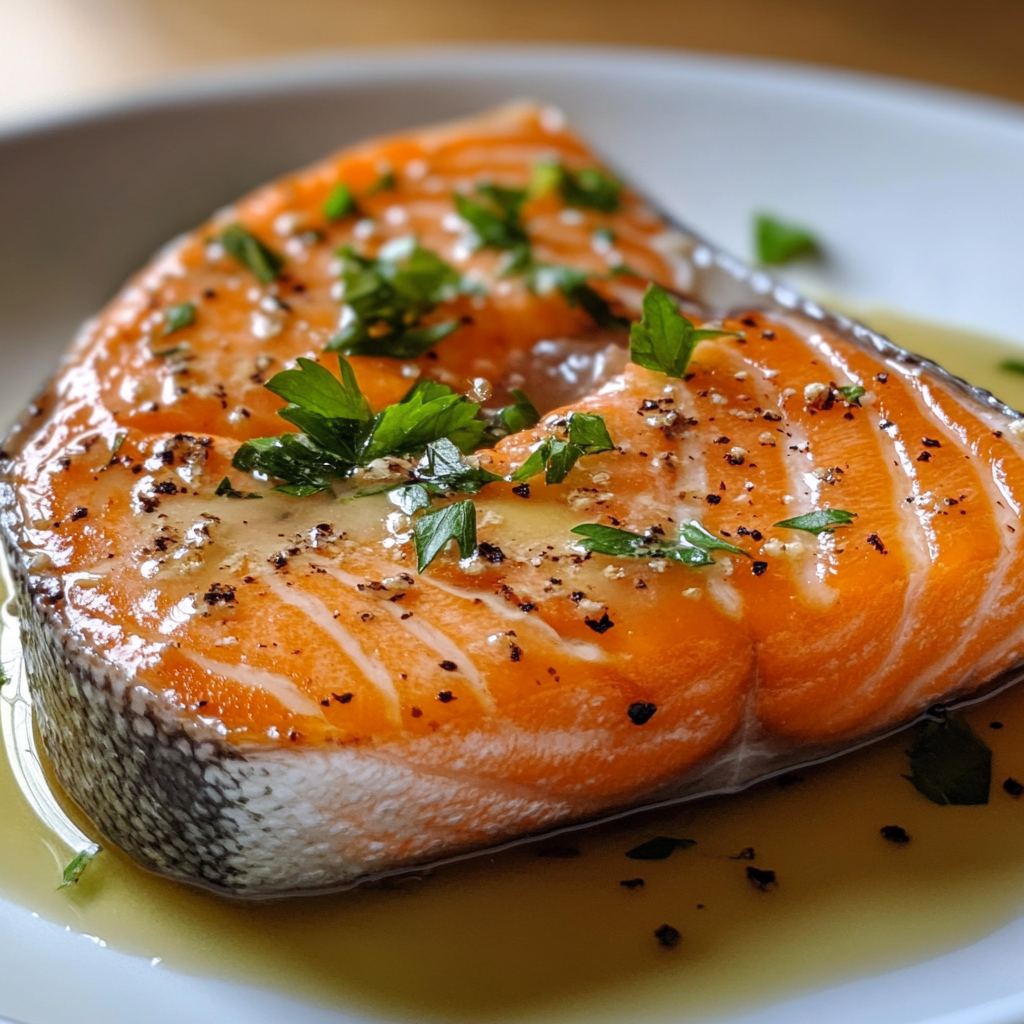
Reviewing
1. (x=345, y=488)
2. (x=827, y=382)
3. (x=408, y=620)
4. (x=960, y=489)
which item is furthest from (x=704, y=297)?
(x=408, y=620)

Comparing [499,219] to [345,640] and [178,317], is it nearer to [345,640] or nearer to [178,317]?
[178,317]

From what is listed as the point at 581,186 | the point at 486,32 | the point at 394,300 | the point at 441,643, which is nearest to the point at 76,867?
the point at 441,643

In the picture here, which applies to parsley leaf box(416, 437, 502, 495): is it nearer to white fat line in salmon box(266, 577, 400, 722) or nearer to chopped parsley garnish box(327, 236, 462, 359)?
white fat line in salmon box(266, 577, 400, 722)

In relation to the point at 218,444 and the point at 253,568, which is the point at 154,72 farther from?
the point at 253,568

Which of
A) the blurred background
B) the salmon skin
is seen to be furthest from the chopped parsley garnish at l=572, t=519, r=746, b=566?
the blurred background

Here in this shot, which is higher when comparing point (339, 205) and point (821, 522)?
point (339, 205)

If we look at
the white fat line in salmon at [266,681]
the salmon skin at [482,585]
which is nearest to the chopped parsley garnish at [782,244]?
the salmon skin at [482,585]

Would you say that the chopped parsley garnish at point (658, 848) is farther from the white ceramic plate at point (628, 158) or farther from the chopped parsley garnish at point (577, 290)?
the white ceramic plate at point (628, 158)
